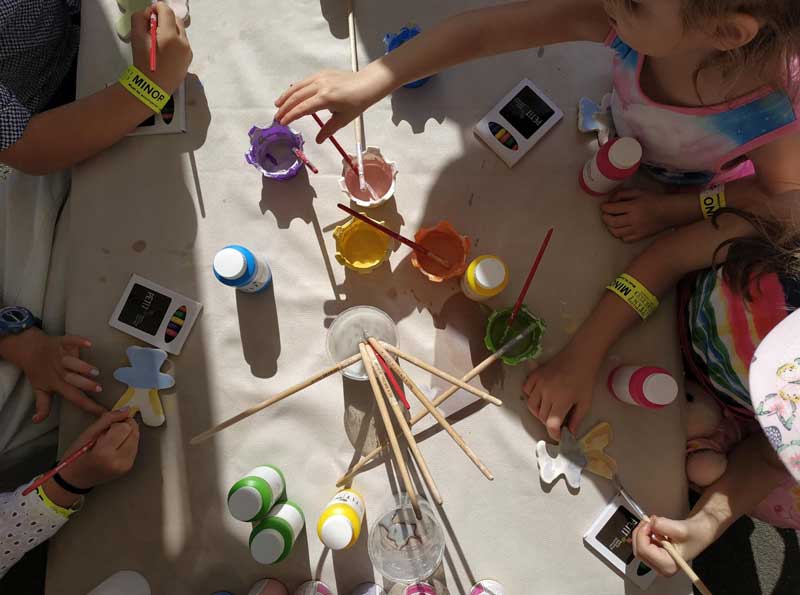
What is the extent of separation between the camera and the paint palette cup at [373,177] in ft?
3.00

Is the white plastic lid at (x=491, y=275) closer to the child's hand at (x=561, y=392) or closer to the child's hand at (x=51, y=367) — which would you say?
the child's hand at (x=561, y=392)

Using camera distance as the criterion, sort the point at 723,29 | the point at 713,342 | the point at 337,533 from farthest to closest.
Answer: the point at 713,342
the point at 337,533
the point at 723,29

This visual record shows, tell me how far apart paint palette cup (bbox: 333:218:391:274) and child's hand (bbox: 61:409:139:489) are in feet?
1.41

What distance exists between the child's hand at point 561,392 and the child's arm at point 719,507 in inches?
7.5

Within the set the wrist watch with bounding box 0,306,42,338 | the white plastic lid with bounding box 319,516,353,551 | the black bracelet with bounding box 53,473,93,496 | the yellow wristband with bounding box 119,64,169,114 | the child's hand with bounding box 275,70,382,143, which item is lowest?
the black bracelet with bounding box 53,473,93,496

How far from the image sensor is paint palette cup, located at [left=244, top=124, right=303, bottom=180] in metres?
0.92

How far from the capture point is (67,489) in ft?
2.65

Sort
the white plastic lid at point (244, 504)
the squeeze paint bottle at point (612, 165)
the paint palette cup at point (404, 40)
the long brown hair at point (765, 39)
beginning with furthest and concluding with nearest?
the paint palette cup at point (404, 40)
the squeeze paint bottle at point (612, 165)
the white plastic lid at point (244, 504)
the long brown hair at point (765, 39)

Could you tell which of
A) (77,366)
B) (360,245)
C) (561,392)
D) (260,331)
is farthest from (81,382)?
(561,392)

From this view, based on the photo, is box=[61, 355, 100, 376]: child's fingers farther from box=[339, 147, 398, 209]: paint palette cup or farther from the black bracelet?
box=[339, 147, 398, 209]: paint palette cup

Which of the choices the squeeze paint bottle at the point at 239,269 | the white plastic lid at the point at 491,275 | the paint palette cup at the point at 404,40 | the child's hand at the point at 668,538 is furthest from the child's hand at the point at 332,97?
the child's hand at the point at 668,538

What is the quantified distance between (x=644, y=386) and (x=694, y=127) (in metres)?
0.42

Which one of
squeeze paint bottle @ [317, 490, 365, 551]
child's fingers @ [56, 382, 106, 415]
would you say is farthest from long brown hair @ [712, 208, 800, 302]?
child's fingers @ [56, 382, 106, 415]

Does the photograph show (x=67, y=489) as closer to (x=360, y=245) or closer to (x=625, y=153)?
(x=360, y=245)
